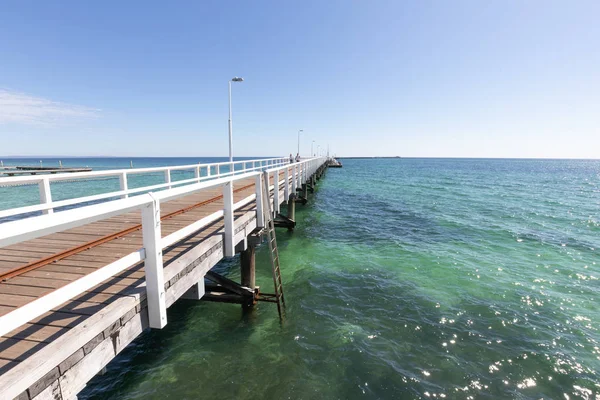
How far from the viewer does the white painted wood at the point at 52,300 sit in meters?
1.82

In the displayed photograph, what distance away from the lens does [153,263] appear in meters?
2.94

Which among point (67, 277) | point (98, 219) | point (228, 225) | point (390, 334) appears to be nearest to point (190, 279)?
point (228, 225)

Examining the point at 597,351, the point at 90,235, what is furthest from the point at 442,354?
the point at 90,235

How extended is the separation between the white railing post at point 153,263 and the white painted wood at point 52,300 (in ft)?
0.36

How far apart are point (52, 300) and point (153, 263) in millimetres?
873

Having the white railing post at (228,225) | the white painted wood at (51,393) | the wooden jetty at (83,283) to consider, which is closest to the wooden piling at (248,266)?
the wooden jetty at (83,283)

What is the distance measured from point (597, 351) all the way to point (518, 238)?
8.68 m

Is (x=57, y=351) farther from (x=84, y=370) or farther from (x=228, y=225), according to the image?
(x=228, y=225)

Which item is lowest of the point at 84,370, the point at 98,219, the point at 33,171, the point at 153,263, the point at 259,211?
the point at 84,370

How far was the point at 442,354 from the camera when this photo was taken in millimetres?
5508

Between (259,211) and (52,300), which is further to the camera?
(259,211)

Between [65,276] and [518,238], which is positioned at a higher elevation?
[65,276]

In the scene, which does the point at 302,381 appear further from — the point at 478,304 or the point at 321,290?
the point at 478,304

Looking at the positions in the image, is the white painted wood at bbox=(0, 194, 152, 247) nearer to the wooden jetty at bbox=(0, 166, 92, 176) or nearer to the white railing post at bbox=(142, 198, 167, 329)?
the white railing post at bbox=(142, 198, 167, 329)
